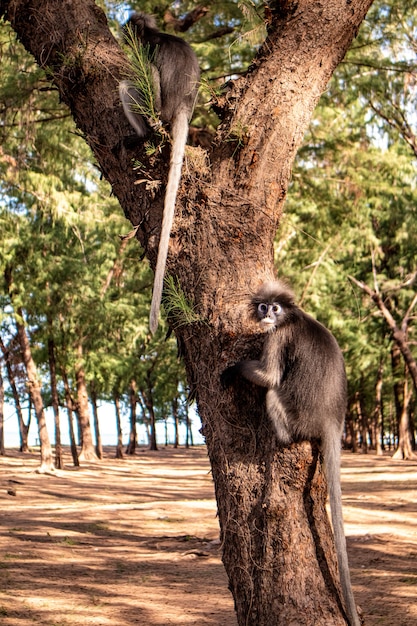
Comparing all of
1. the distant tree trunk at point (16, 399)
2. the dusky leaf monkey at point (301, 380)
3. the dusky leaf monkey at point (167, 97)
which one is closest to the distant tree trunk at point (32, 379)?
the distant tree trunk at point (16, 399)

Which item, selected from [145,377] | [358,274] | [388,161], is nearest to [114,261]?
[358,274]

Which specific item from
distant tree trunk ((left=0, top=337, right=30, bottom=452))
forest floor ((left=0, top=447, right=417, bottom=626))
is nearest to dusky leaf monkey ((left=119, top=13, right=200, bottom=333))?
forest floor ((left=0, top=447, right=417, bottom=626))

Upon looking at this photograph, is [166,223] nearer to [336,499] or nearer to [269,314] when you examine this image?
[269,314]

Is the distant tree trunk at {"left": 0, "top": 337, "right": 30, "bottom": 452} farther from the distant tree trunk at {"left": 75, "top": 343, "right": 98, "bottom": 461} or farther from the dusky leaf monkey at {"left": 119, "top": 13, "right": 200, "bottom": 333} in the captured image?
the dusky leaf monkey at {"left": 119, "top": 13, "right": 200, "bottom": 333}

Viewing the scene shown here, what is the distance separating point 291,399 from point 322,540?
940mm

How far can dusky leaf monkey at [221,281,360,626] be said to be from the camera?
3219mm

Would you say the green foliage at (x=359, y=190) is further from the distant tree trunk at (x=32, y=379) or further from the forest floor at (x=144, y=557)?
the distant tree trunk at (x=32, y=379)

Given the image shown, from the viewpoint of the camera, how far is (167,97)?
5844mm

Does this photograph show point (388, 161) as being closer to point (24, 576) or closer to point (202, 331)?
point (24, 576)

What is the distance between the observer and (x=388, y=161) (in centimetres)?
1600

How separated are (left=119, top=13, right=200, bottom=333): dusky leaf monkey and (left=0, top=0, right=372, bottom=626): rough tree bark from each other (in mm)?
81

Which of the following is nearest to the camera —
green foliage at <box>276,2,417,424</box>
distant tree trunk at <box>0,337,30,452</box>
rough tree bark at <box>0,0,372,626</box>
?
rough tree bark at <box>0,0,372,626</box>

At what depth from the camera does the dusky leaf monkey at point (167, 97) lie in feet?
10.9

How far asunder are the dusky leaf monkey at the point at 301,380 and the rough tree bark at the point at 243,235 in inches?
2.9
